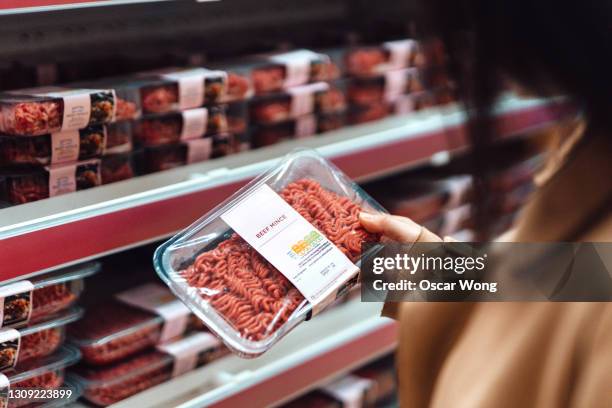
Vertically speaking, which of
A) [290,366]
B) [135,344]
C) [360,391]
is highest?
[135,344]

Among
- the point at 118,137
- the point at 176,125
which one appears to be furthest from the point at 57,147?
the point at 176,125

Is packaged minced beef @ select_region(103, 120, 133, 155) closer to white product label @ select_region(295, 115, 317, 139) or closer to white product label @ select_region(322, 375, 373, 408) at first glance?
white product label @ select_region(295, 115, 317, 139)

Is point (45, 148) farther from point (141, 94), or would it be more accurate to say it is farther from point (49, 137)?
point (141, 94)

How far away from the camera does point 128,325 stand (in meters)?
1.59

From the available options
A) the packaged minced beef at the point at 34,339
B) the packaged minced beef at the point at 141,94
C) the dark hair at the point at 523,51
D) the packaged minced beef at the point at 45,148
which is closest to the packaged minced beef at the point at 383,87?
the packaged minced beef at the point at 141,94

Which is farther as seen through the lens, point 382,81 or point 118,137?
point 382,81

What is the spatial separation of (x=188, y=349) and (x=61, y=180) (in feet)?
1.56

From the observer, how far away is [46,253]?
1.33 m

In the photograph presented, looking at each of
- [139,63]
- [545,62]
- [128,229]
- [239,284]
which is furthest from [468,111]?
[139,63]

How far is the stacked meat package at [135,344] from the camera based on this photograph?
1.54m

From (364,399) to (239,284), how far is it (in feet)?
3.03

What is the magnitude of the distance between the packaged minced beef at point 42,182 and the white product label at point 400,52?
1.00 m

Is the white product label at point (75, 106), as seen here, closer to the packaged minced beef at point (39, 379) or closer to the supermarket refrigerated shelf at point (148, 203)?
the supermarket refrigerated shelf at point (148, 203)

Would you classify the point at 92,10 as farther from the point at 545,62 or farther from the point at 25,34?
the point at 545,62
